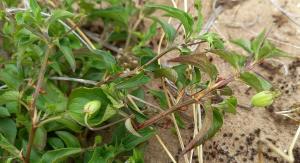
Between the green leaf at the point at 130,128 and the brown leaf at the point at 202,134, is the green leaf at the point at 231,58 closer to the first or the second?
the brown leaf at the point at 202,134

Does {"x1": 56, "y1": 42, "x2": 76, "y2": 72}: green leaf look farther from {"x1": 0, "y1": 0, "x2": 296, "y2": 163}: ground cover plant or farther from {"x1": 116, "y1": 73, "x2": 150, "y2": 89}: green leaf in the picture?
{"x1": 116, "y1": 73, "x2": 150, "y2": 89}: green leaf

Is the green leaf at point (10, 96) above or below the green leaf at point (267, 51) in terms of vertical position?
below

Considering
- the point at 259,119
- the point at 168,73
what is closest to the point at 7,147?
the point at 168,73

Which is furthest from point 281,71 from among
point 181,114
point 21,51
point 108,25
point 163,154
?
point 21,51

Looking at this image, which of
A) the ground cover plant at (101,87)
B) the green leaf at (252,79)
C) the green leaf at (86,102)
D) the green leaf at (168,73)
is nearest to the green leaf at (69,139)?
the ground cover plant at (101,87)

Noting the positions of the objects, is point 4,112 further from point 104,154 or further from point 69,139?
point 104,154

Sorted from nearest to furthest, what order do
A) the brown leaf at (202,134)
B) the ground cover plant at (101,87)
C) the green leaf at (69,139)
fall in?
the brown leaf at (202,134) < the ground cover plant at (101,87) < the green leaf at (69,139)
